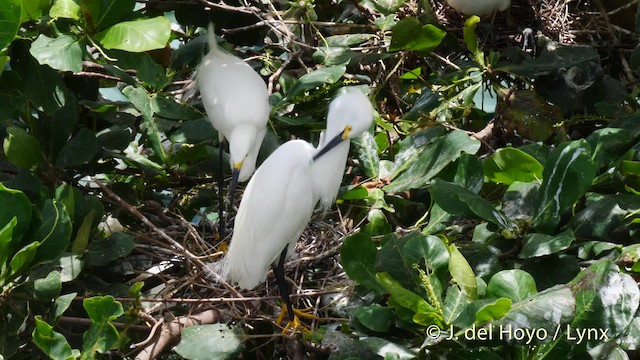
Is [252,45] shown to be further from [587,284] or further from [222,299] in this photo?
[587,284]

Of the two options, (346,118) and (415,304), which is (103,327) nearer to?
(415,304)

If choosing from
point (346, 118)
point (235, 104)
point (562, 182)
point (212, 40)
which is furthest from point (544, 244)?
point (212, 40)

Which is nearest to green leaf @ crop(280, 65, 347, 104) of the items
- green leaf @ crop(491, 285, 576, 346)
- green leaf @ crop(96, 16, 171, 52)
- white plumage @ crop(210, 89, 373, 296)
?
white plumage @ crop(210, 89, 373, 296)

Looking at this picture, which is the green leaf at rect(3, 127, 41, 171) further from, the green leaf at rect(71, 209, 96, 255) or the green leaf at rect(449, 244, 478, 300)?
the green leaf at rect(449, 244, 478, 300)

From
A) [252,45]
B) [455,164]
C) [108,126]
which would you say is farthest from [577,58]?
[108,126]

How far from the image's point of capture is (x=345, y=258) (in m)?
1.62

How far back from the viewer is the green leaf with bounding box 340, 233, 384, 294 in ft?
5.32

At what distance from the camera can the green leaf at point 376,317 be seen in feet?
5.03

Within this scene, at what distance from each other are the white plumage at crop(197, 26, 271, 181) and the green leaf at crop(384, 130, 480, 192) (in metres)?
0.44

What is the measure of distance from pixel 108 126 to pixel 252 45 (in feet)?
2.13

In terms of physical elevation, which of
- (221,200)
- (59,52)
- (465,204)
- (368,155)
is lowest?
(221,200)

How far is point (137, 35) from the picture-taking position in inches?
70.2

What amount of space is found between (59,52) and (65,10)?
0.11m

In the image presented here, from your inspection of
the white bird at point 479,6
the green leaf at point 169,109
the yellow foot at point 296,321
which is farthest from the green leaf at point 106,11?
the white bird at point 479,6
